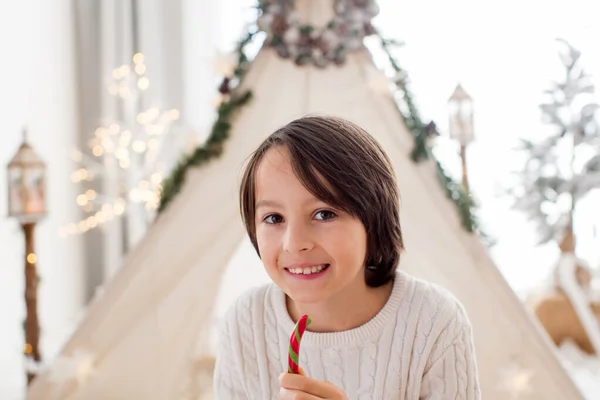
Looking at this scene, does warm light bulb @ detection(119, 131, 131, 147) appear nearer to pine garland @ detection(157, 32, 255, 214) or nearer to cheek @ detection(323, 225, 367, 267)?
pine garland @ detection(157, 32, 255, 214)

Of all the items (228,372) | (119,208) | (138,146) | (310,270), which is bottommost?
(228,372)

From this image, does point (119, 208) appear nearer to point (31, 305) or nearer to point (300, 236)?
point (31, 305)

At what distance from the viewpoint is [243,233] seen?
2045 millimetres

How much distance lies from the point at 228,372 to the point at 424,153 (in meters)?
0.88

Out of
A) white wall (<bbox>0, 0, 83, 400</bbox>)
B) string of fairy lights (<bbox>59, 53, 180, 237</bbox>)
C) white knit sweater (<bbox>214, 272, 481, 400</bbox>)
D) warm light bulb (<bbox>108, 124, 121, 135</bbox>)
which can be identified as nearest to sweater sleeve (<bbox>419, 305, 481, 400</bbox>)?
white knit sweater (<bbox>214, 272, 481, 400</bbox>)

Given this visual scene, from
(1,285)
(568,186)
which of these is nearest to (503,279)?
(568,186)

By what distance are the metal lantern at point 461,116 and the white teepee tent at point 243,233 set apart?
26.9 inches

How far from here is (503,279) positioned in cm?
199

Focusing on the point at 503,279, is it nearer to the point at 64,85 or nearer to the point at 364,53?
the point at 364,53

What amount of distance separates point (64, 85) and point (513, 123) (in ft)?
7.49

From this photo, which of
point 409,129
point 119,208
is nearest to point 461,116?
point 409,129

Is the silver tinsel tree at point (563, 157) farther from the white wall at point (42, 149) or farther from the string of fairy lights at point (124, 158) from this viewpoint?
the white wall at point (42, 149)

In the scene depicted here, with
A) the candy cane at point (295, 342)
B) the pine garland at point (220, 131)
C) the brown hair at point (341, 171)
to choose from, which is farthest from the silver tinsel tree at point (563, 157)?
the candy cane at point (295, 342)

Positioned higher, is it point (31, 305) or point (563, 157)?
point (563, 157)
